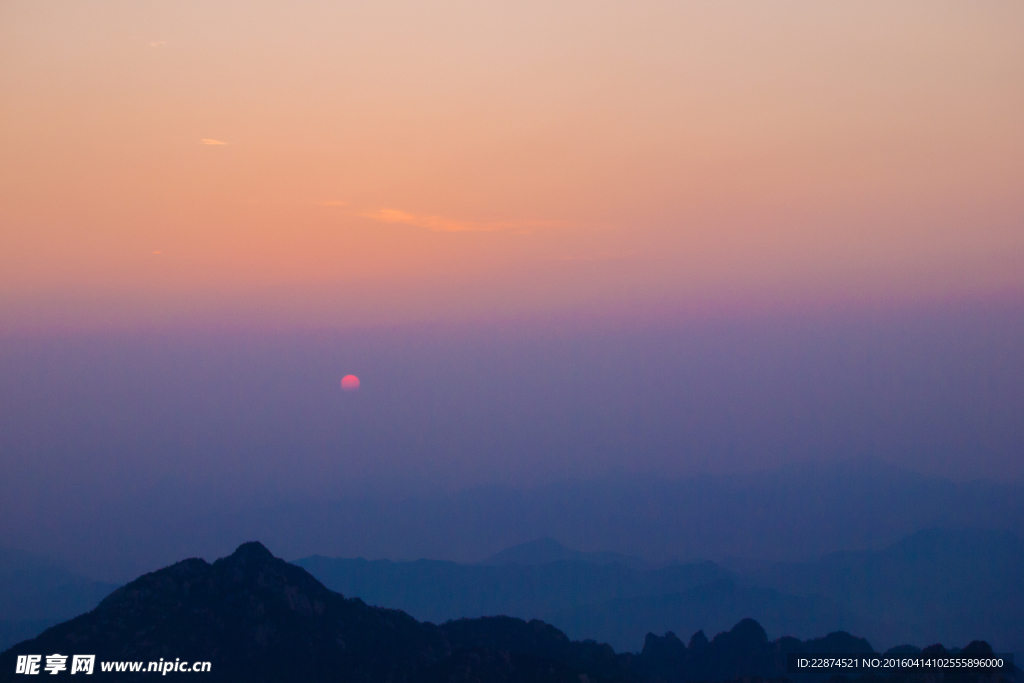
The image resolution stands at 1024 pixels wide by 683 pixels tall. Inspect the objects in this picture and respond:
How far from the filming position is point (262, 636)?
131250 mm

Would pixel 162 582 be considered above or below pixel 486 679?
above

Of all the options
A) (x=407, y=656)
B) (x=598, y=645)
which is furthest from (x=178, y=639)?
(x=598, y=645)

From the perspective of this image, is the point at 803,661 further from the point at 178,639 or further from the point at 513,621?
the point at 178,639

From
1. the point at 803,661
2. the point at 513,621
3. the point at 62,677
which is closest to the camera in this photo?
the point at 62,677

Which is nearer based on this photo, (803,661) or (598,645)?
(598,645)

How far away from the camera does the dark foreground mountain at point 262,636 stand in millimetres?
125750

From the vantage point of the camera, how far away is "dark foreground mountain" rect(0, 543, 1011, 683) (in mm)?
125750

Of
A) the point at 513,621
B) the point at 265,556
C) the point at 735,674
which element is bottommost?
the point at 735,674

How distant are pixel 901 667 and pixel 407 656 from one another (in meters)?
79.4

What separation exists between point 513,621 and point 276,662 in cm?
5324

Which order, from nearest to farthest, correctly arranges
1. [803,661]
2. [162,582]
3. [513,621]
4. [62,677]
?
[62,677] → [162,582] → [513,621] → [803,661]

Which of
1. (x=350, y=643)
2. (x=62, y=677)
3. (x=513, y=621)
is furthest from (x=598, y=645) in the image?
(x=62, y=677)

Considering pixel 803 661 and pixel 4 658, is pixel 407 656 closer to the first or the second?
pixel 4 658

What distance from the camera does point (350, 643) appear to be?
447 feet
